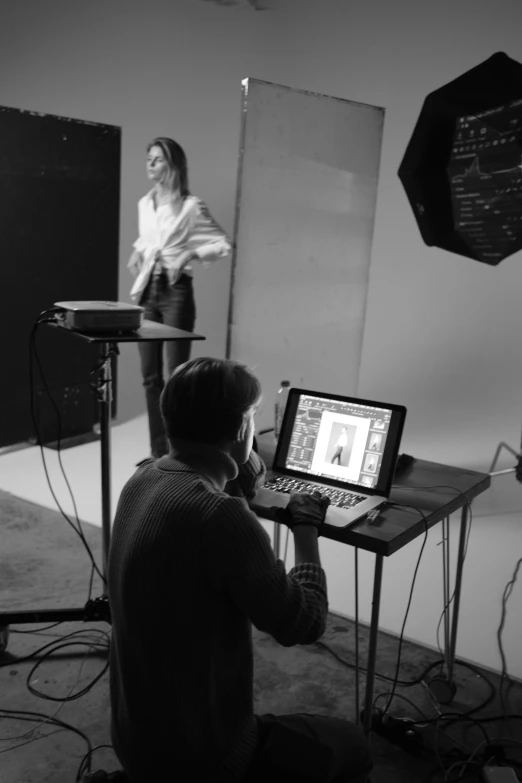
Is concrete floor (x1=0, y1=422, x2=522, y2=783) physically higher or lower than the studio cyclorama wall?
lower

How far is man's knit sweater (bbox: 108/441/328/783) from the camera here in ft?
3.49

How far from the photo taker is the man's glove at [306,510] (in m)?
1.42

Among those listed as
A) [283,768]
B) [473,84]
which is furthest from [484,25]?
[283,768]

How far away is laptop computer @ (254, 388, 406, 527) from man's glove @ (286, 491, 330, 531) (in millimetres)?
153

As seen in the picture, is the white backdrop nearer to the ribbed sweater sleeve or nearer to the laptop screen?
the laptop screen

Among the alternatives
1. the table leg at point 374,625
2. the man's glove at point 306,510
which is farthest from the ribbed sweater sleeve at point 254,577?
the table leg at point 374,625

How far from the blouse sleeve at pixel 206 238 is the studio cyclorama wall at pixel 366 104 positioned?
1.63 feet

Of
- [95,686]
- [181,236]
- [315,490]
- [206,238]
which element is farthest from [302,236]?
[95,686]

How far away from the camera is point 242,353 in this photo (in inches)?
122

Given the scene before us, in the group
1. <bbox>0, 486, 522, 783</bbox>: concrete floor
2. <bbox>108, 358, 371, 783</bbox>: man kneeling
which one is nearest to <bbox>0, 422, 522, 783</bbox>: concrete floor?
<bbox>0, 486, 522, 783</bbox>: concrete floor

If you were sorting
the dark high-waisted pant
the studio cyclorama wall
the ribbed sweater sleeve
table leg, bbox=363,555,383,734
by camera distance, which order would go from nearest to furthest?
the ribbed sweater sleeve
table leg, bbox=363,555,383,734
the dark high-waisted pant
the studio cyclorama wall

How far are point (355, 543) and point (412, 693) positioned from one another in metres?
0.75

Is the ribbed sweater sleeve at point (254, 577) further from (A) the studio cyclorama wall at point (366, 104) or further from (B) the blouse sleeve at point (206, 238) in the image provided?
(B) the blouse sleeve at point (206, 238)

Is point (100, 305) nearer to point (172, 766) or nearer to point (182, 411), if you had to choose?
point (182, 411)
